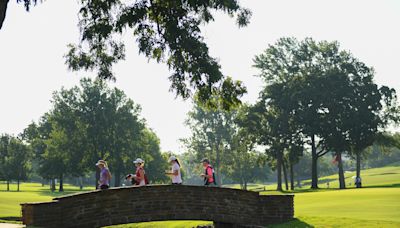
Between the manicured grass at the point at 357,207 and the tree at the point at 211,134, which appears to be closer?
the manicured grass at the point at 357,207

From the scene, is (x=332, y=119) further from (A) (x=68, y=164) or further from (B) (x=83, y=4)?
(B) (x=83, y=4)

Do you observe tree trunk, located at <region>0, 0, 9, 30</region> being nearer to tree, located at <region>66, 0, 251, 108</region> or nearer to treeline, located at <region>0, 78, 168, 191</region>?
tree, located at <region>66, 0, 251, 108</region>

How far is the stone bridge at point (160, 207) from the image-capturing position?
56.1 feet

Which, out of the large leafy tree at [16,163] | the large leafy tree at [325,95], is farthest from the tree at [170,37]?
the large leafy tree at [16,163]

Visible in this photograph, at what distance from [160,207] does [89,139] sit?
48.6m

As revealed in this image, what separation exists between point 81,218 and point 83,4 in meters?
7.82

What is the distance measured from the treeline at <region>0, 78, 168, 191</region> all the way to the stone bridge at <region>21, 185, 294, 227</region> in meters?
44.5

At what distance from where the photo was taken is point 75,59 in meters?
21.4

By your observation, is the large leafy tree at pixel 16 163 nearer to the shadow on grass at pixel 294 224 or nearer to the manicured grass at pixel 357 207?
the manicured grass at pixel 357 207

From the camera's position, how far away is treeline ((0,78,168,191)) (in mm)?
66188

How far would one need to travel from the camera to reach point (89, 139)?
66438 mm

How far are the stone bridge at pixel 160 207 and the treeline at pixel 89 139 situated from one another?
44.5 metres

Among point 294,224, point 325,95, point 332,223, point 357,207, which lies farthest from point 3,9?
point 325,95

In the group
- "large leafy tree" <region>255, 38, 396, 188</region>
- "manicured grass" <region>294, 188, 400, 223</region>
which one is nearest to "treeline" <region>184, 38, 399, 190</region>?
"large leafy tree" <region>255, 38, 396, 188</region>
